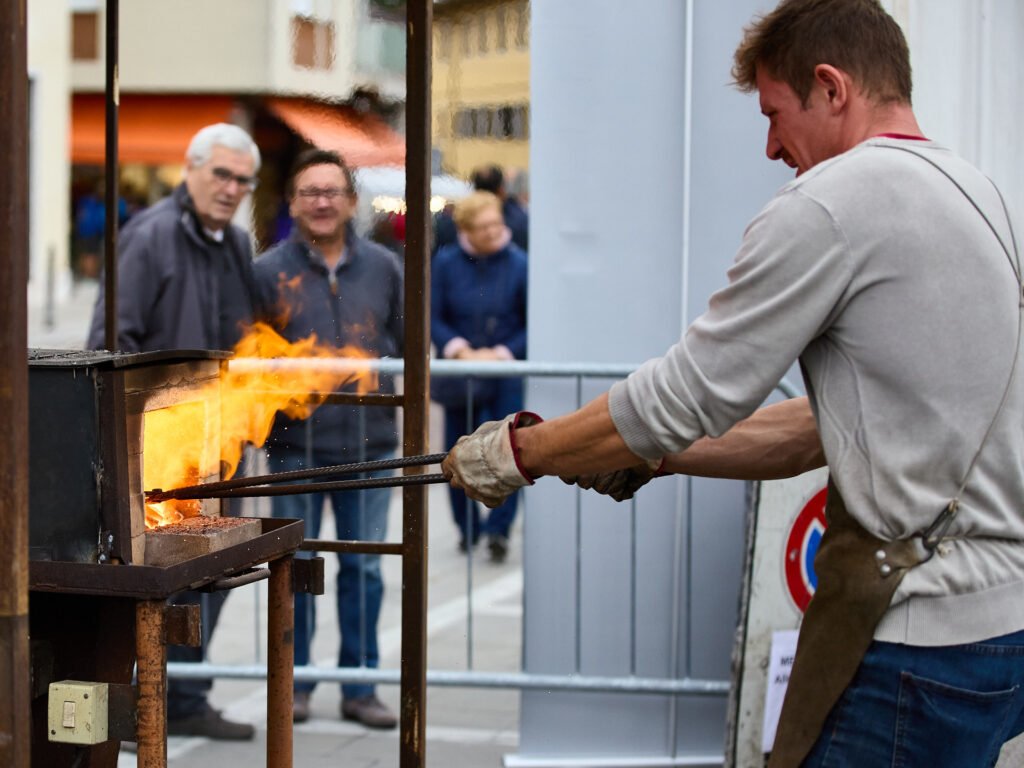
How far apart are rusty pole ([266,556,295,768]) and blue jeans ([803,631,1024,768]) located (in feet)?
4.21

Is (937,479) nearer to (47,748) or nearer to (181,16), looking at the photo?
(47,748)

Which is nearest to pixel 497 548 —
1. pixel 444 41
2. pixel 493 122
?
pixel 493 122

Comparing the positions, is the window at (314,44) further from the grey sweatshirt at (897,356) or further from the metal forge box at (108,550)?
the grey sweatshirt at (897,356)

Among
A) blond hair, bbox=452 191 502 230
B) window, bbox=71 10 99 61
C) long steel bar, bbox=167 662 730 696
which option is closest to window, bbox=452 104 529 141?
blond hair, bbox=452 191 502 230

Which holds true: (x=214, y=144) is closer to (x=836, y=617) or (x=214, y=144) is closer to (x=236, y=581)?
(x=236, y=581)

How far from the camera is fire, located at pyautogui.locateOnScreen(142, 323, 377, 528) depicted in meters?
2.95

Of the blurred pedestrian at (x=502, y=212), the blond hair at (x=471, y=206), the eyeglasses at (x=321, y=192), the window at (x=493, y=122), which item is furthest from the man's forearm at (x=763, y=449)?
the blond hair at (x=471, y=206)

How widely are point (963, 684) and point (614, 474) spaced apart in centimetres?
73

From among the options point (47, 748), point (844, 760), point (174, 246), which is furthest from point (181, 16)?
point (844, 760)

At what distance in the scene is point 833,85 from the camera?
225 centimetres

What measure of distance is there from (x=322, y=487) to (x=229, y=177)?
2.76m

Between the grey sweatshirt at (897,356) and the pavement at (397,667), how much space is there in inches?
108

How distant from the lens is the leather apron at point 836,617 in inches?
85.0

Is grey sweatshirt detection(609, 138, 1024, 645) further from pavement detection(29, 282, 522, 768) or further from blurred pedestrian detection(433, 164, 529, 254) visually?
blurred pedestrian detection(433, 164, 529, 254)
